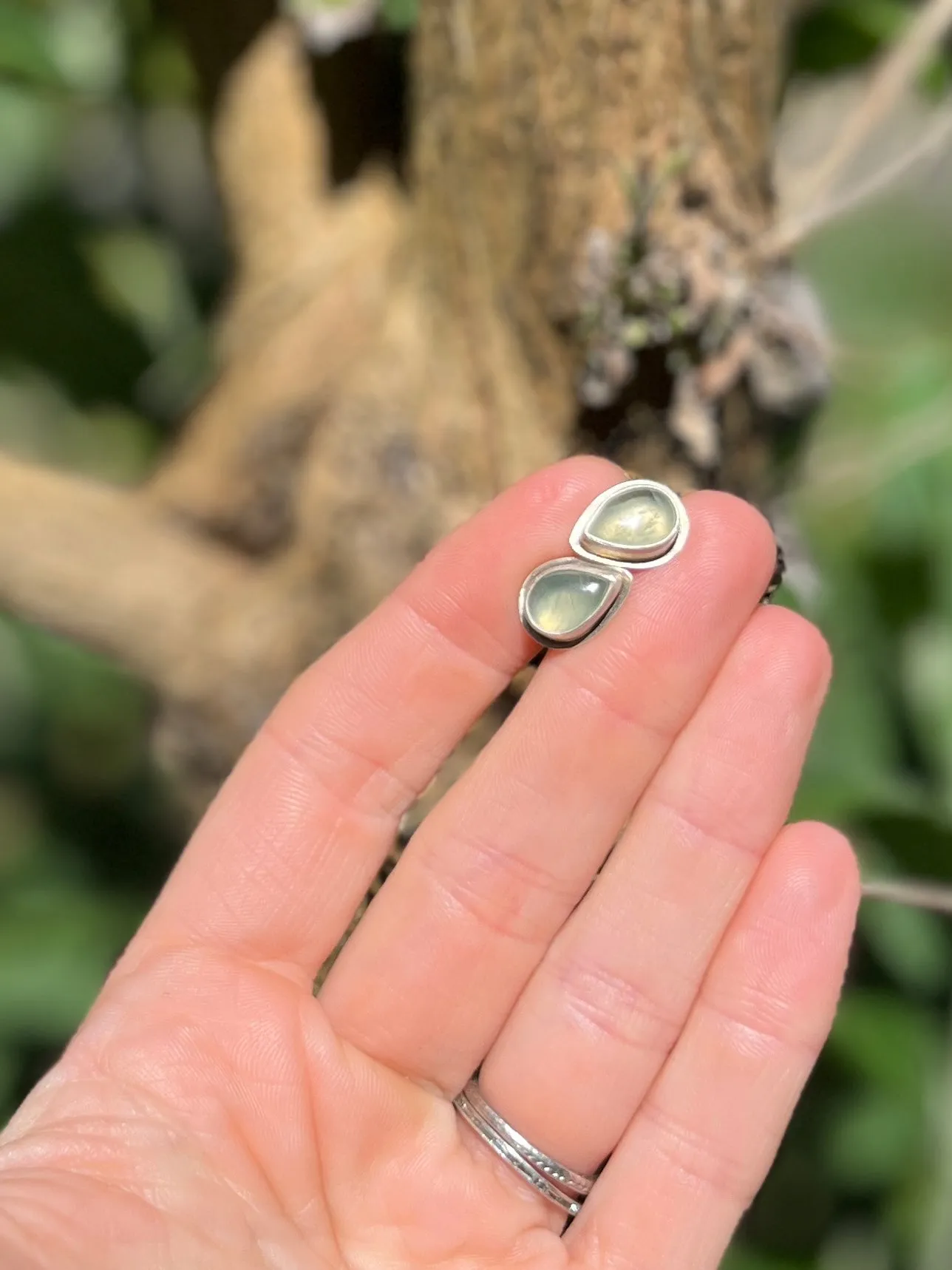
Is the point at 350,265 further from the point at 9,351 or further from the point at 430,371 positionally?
the point at 9,351

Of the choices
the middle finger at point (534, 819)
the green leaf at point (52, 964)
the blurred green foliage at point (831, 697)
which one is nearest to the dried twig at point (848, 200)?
the blurred green foliage at point (831, 697)

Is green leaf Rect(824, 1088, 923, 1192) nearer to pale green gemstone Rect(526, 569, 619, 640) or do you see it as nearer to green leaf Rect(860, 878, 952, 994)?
green leaf Rect(860, 878, 952, 994)

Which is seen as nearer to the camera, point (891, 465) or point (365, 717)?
point (365, 717)

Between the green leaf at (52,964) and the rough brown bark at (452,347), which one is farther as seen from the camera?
the green leaf at (52,964)

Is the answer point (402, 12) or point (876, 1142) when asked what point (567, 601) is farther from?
point (876, 1142)

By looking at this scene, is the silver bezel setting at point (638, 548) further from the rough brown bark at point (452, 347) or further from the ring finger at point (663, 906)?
the rough brown bark at point (452, 347)

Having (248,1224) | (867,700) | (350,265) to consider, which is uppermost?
(350,265)

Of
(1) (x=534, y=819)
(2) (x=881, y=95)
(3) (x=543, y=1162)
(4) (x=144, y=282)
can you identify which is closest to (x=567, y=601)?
(1) (x=534, y=819)

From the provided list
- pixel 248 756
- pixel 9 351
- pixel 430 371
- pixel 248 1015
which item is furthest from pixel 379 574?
pixel 9 351

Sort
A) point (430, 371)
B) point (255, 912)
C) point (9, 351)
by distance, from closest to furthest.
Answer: point (255, 912)
point (430, 371)
point (9, 351)

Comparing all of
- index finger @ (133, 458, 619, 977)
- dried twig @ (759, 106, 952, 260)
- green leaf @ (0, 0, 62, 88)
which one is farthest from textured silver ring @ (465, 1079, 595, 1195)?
green leaf @ (0, 0, 62, 88)
